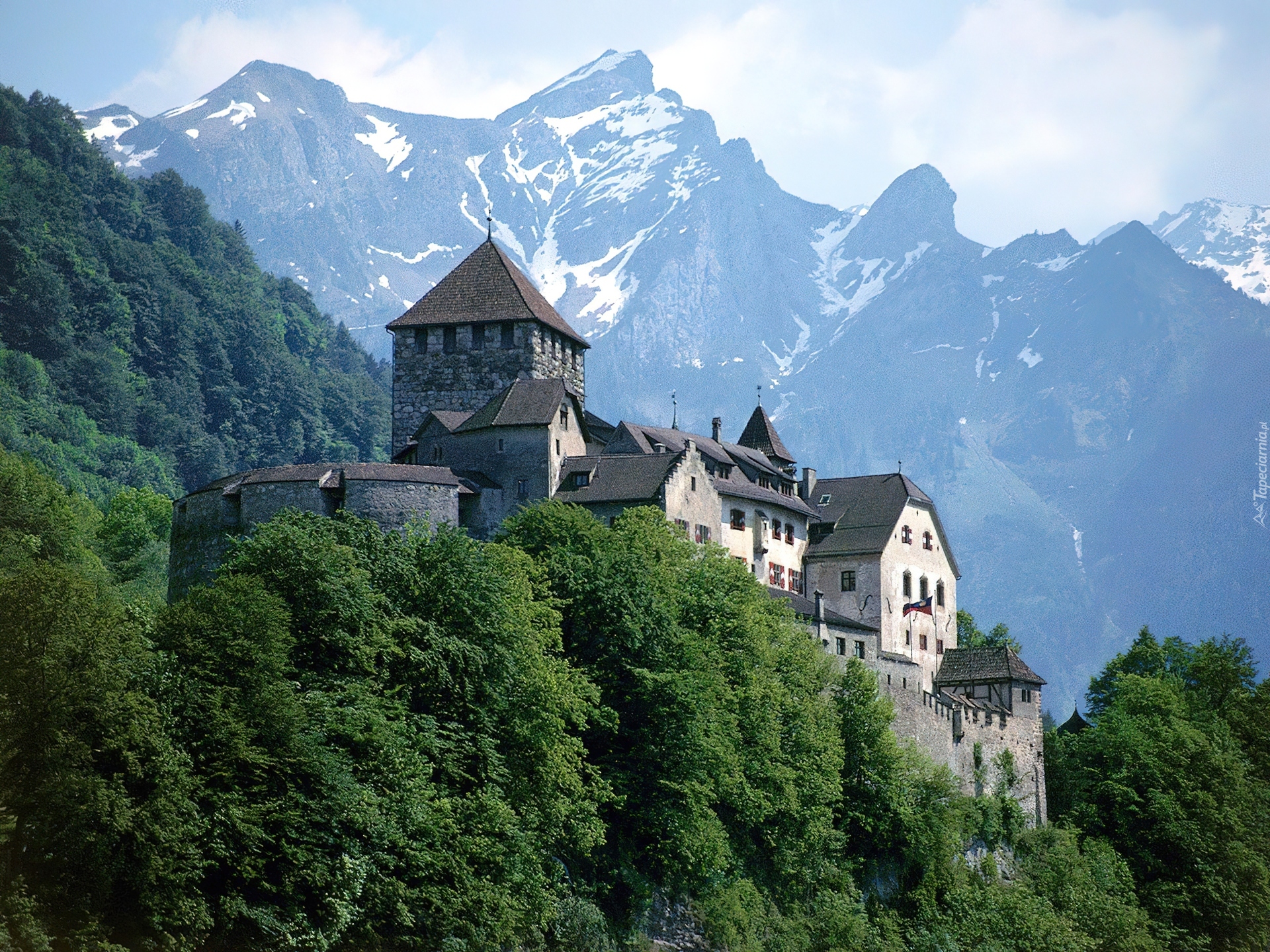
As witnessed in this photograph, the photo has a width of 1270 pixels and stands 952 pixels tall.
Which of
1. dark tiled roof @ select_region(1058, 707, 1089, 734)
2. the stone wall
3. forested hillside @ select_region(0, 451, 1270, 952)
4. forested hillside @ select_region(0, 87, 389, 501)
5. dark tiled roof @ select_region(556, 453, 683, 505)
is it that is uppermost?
forested hillside @ select_region(0, 87, 389, 501)

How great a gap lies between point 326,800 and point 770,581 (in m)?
44.4

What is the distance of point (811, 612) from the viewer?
7906 centimetres

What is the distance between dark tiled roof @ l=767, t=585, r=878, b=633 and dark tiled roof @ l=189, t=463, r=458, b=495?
1593cm

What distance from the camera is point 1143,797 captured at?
8481cm

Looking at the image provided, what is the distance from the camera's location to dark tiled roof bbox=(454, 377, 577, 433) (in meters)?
75.2

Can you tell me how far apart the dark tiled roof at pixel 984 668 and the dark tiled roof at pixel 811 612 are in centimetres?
769

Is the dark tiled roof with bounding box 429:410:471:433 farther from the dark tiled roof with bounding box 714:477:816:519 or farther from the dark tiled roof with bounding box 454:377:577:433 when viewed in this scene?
the dark tiled roof with bounding box 714:477:816:519

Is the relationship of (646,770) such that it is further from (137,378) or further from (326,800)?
(137,378)

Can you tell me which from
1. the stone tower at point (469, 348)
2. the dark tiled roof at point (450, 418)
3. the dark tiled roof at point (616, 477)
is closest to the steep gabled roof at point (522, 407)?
the dark tiled roof at point (450, 418)

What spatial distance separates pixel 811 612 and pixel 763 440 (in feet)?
74.9

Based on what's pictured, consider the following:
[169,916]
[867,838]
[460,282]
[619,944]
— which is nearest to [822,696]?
[867,838]

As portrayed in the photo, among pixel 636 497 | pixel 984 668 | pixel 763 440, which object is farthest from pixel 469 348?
pixel 984 668

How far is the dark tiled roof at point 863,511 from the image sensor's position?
91.1m

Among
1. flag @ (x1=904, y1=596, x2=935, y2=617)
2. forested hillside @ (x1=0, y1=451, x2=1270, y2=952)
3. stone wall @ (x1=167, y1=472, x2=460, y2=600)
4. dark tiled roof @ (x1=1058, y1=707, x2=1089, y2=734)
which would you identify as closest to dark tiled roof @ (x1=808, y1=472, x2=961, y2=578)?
flag @ (x1=904, y1=596, x2=935, y2=617)
